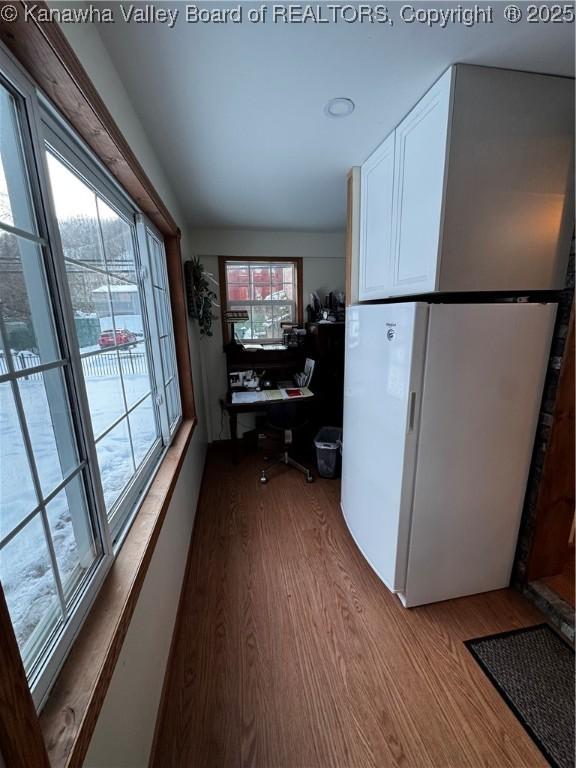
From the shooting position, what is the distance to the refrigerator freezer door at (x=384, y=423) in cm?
131

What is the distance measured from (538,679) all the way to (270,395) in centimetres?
234

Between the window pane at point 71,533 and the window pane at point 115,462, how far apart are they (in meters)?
0.17

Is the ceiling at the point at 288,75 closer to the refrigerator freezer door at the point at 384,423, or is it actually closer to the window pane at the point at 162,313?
the window pane at the point at 162,313

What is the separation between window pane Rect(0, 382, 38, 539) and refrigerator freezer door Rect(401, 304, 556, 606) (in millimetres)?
1363

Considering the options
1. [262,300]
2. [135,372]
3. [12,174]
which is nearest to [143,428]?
[135,372]

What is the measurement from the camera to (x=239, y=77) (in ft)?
3.60

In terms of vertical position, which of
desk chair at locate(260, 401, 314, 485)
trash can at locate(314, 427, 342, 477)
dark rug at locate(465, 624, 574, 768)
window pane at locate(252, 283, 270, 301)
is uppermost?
window pane at locate(252, 283, 270, 301)

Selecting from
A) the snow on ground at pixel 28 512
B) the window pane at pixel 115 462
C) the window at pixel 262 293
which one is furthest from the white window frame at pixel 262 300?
the snow on ground at pixel 28 512

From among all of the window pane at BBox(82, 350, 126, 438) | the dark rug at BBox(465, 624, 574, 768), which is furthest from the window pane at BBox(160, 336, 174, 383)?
the dark rug at BBox(465, 624, 574, 768)

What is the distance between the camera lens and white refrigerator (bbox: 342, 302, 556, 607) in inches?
50.5

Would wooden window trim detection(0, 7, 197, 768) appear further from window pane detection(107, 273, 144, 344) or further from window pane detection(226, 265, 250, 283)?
window pane detection(226, 265, 250, 283)

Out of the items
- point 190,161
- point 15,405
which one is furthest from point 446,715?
point 190,161

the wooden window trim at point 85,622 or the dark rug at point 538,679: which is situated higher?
the wooden window trim at point 85,622

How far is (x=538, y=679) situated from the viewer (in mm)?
1205
